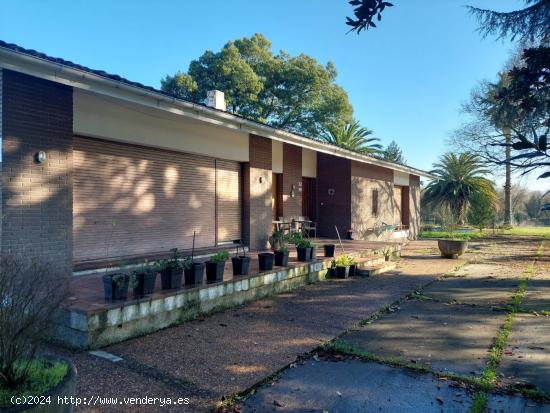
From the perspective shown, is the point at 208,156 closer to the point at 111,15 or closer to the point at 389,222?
the point at 111,15

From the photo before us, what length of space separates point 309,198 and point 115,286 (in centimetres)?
1165


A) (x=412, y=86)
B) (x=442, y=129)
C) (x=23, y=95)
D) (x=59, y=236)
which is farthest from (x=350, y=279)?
(x=442, y=129)

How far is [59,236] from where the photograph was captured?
250 inches

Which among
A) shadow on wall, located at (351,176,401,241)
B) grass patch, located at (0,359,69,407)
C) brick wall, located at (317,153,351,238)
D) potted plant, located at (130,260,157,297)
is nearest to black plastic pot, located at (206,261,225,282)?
potted plant, located at (130,260,157,297)

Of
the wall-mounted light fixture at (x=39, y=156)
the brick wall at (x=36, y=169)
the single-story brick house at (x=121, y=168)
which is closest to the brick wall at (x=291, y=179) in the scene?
the single-story brick house at (x=121, y=168)

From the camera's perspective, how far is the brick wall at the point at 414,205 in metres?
22.4

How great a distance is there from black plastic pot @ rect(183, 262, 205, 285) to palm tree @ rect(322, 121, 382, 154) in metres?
23.7

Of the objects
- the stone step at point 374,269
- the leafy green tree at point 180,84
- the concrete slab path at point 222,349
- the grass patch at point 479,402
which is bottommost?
the grass patch at point 479,402

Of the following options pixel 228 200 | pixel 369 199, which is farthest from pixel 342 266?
pixel 369 199

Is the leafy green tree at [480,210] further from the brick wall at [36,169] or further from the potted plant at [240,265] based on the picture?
the brick wall at [36,169]

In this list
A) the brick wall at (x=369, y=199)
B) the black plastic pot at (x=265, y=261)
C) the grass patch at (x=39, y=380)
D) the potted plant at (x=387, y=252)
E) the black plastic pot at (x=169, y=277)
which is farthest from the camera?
the brick wall at (x=369, y=199)

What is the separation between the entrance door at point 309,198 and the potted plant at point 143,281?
1065 centimetres

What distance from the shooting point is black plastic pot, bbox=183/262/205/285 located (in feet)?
19.1

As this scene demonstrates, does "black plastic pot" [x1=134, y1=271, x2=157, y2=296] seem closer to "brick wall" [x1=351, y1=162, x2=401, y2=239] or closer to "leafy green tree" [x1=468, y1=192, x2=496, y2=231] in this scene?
"brick wall" [x1=351, y1=162, x2=401, y2=239]
